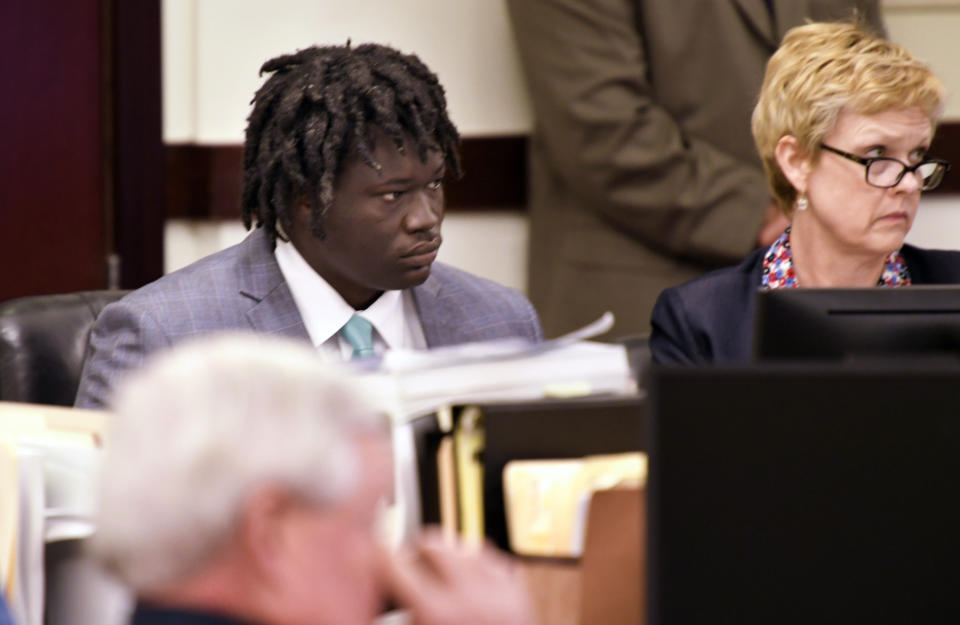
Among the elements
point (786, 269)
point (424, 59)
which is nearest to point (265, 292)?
point (786, 269)

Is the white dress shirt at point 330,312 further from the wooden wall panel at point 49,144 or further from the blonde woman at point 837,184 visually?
the wooden wall panel at point 49,144

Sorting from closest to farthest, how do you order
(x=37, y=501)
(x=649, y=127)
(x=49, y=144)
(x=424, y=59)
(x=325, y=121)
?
1. (x=37, y=501)
2. (x=325, y=121)
3. (x=649, y=127)
4. (x=49, y=144)
5. (x=424, y=59)

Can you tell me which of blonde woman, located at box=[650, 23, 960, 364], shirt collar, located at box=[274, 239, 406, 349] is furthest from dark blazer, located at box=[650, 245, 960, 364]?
shirt collar, located at box=[274, 239, 406, 349]

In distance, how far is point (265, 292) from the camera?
229 centimetres

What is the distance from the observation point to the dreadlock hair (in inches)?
87.4

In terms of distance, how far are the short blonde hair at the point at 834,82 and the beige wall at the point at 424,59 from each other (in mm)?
1368

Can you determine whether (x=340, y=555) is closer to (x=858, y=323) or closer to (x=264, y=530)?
(x=264, y=530)

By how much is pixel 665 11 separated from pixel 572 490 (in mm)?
2311

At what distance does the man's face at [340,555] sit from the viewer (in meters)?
1.03

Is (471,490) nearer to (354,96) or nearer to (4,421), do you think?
(4,421)

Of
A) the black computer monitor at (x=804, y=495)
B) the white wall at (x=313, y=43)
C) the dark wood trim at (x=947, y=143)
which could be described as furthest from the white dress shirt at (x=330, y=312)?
the dark wood trim at (x=947, y=143)

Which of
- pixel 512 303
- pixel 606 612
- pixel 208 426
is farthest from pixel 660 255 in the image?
pixel 208 426

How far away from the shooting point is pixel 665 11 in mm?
3480

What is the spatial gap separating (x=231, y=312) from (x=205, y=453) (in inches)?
50.2
